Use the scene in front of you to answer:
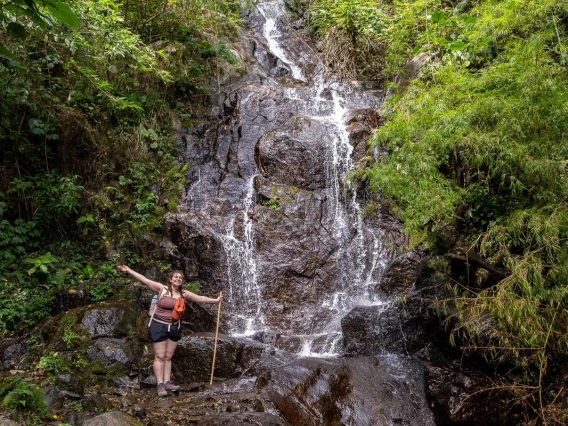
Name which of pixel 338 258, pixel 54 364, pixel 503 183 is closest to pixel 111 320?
pixel 54 364

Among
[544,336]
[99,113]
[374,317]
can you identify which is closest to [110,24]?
[99,113]

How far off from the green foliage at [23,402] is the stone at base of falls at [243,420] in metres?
1.58

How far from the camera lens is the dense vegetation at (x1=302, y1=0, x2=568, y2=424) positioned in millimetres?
4598

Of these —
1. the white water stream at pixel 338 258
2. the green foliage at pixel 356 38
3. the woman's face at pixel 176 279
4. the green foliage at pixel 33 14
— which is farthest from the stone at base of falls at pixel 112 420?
the green foliage at pixel 356 38

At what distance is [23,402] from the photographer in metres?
4.05

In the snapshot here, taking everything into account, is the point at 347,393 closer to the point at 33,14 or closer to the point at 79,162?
the point at 33,14

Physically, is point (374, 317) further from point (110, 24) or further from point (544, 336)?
point (110, 24)

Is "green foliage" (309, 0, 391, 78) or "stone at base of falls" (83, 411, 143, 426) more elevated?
"green foliage" (309, 0, 391, 78)

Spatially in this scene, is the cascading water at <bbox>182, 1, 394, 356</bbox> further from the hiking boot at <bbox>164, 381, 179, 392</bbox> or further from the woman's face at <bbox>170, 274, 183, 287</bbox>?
the woman's face at <bbox>170, 274, 183, 287</bbox>

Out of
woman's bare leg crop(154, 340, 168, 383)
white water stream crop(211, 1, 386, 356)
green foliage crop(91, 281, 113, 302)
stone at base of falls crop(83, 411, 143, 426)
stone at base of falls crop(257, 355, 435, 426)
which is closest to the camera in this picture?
stone at base of falls crop(83, 411, 143, 426)

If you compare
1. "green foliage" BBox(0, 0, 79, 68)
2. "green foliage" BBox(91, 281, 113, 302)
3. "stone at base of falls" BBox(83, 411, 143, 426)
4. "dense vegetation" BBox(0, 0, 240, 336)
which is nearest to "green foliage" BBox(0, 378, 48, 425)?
"stone at base of falls" BBox(83, 411, 143, 426)

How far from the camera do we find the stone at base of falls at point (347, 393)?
16.9 feet

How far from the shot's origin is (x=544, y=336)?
4465 mm

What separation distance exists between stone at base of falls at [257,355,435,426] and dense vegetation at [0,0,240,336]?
3.90 m
